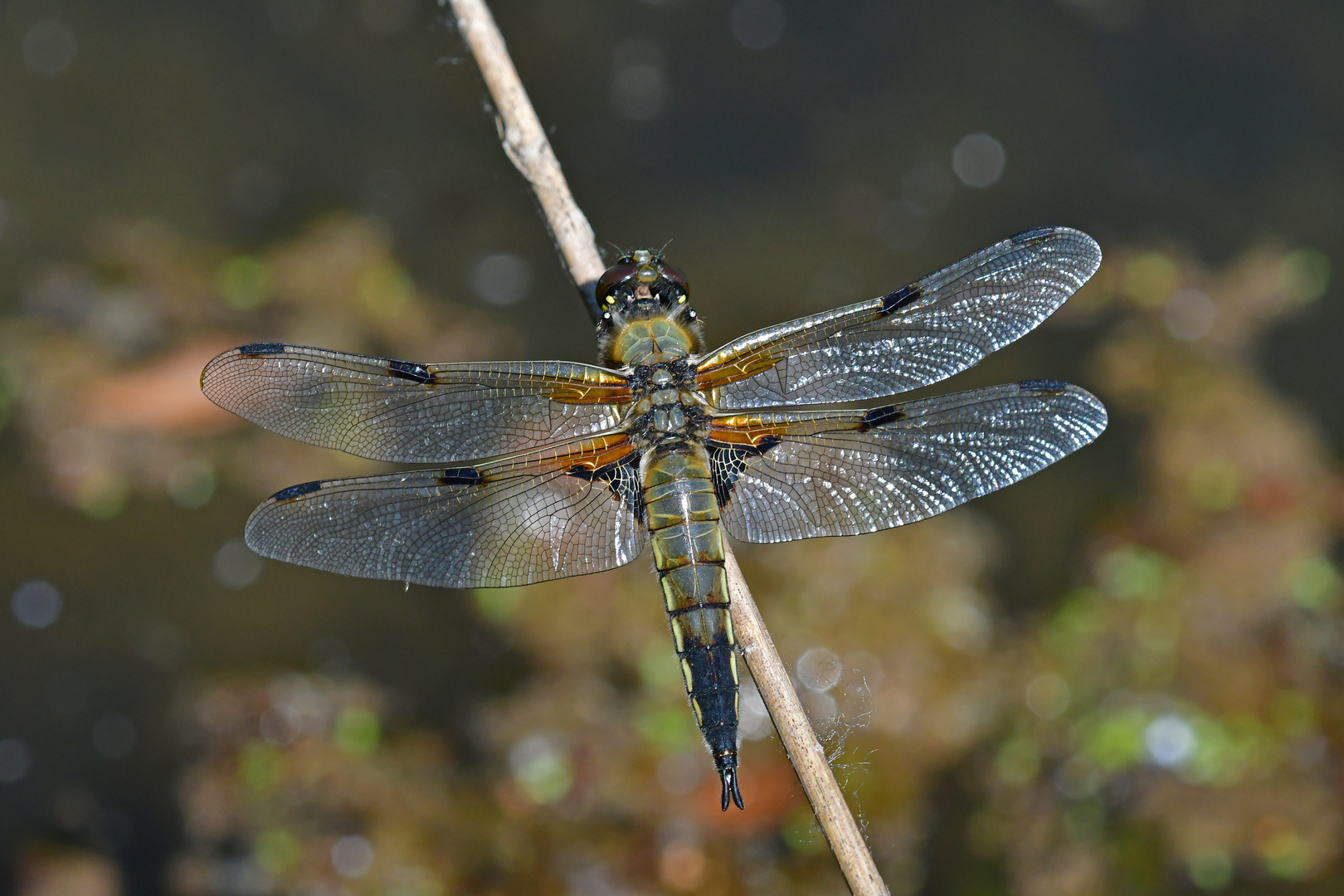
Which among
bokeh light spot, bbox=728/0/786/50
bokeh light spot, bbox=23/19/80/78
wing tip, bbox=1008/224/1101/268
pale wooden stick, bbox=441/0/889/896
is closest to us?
pale wooden stick, bbox=441/0/889/896

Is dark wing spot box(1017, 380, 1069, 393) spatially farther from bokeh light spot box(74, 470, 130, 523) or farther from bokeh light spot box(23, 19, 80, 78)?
bokeh light spot box(23, 19, 80, 78)

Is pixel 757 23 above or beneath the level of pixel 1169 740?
above

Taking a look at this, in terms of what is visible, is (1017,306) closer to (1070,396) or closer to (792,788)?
(1070,396)

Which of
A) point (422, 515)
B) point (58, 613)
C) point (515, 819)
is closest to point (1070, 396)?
point (422, 515)

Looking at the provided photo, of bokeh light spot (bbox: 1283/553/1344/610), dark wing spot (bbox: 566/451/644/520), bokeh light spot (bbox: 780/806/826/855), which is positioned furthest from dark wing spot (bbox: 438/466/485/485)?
bokeh light spot (bbox: 1283/553/1344/610)

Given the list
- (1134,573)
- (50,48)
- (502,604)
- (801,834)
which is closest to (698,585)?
(801,834)

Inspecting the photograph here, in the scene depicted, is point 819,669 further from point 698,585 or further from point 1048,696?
point 698,585
